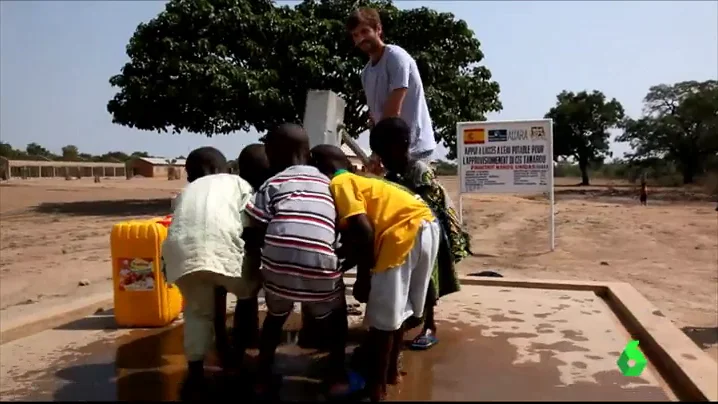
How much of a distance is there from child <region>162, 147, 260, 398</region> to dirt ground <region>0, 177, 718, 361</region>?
4521 mm

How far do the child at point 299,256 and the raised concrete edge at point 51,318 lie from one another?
2279mm

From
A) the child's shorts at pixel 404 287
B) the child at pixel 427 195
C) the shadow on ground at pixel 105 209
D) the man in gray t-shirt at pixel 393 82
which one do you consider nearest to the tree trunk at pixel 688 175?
the shadow on ground at pixel 105 209

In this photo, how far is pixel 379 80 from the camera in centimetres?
414

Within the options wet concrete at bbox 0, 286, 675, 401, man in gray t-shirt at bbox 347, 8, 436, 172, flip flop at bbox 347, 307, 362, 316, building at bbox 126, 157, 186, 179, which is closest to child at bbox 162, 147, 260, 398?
wet concrete at bbox 0, 286, 675, 401

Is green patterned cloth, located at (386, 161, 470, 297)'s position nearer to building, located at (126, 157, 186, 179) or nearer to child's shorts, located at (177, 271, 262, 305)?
child's shorts, located at (177, 271, 262, 305)

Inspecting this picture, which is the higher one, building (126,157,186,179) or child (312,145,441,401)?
building (126,157,186,179)

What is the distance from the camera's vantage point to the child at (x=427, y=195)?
3385 millimetres

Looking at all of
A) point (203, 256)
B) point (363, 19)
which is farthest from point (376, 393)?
point (363, 19)

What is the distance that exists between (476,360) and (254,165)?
5.26ft

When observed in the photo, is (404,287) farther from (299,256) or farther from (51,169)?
(51,169)

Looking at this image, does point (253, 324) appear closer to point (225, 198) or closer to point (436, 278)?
point (225, 198)

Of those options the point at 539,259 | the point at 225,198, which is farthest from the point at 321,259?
the point at 539,259

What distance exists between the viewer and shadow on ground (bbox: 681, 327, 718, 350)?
642 centimetres

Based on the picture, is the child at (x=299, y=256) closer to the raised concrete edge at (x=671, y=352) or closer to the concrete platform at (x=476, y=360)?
the concrete platform at (x=476, y=360)
